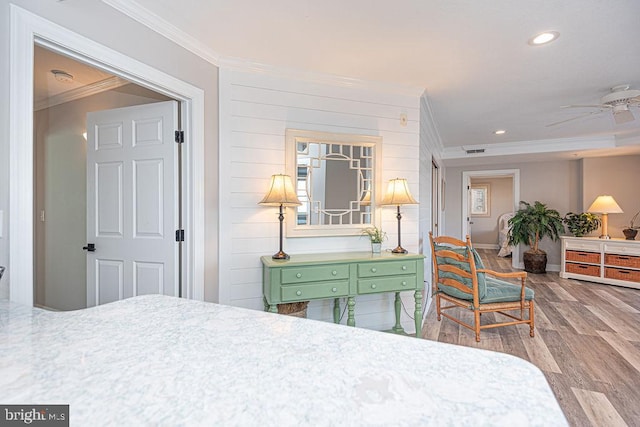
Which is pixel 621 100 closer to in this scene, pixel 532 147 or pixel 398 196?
pixel 398 196

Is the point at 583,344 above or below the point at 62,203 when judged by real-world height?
below

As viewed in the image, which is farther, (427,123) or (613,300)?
(613,300)

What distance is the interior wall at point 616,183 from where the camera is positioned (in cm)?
539

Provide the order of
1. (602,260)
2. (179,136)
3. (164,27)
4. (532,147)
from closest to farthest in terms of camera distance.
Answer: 1. (164,27)
2. (179,136)
3. (602,260)
4. (532,147)

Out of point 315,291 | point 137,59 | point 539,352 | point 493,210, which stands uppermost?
point 137,59

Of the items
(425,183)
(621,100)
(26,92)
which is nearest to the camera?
(26,92)

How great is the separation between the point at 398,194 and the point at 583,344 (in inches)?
80.0

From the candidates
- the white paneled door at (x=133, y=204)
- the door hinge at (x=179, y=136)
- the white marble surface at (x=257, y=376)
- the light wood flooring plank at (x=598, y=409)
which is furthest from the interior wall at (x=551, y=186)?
the white marble surface at (x=257, y=376)

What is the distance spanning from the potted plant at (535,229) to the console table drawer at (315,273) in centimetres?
495

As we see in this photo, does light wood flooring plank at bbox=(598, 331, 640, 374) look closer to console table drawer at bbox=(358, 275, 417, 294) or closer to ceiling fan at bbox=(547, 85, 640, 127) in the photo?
console table drawer at bbox=(358, 275, 417, 294)

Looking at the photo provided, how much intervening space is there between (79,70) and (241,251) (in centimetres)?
198

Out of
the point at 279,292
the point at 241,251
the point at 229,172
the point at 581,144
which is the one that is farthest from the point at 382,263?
the point at 581,144

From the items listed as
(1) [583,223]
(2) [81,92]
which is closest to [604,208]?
(1) [583,223]

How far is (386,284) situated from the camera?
2.58 metres
